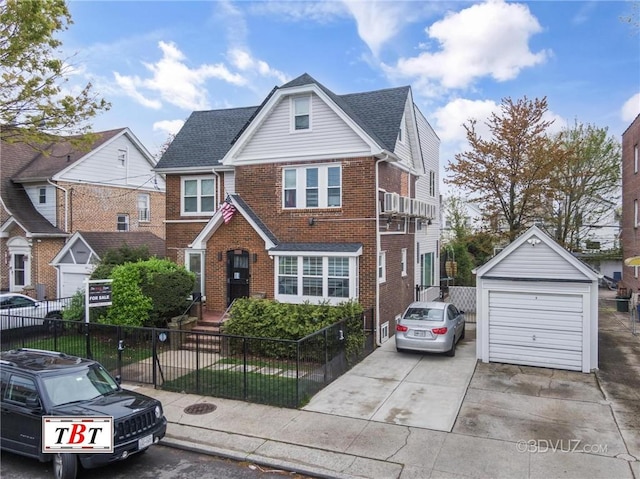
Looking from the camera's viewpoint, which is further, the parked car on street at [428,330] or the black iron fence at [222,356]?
the parked car on street at [428,330]

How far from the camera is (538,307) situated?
12.8 metres

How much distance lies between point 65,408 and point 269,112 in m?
12.1

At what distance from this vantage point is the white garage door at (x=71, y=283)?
1966cm

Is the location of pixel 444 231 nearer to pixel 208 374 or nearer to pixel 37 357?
pixel 208 374

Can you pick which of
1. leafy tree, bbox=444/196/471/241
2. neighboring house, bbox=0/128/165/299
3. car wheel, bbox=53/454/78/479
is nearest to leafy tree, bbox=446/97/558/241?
leafy tree, bbox=444/196/471/241

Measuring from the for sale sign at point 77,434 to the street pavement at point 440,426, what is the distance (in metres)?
1.73

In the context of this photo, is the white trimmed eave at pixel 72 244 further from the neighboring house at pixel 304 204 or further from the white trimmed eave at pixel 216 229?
the white trimmed eave at pixel 216 229

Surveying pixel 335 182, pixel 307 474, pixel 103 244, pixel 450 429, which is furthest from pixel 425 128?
pixel 307 474

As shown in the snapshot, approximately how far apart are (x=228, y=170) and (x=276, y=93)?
152 inches

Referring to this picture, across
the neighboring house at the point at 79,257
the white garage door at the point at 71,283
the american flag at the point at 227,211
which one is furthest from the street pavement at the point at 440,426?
the white garage door at the point at 71,283

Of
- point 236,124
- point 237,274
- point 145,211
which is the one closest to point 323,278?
point 237,274

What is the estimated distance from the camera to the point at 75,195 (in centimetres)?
2586

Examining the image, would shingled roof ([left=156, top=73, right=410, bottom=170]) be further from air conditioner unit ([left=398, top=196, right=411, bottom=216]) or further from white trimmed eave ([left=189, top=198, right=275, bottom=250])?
white trimmed eave ([left=189, top=198, right=275, bottom=250])

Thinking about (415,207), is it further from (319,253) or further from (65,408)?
(65,408)
